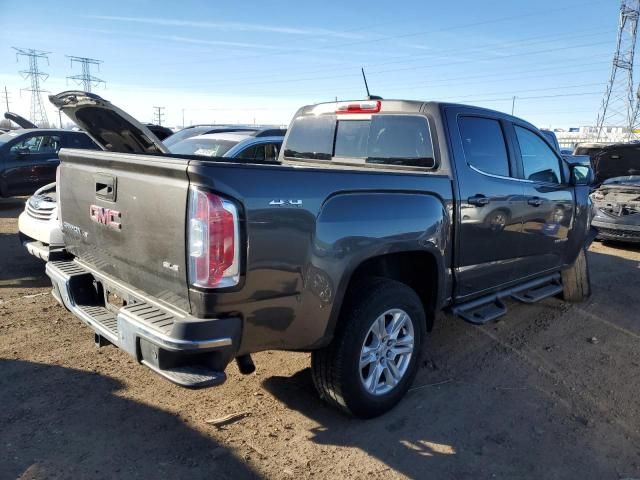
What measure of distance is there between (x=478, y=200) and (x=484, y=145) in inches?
22.4

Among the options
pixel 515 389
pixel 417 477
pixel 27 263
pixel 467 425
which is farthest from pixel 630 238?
pixel 27 263

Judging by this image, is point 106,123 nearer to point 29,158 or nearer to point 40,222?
point 40,222

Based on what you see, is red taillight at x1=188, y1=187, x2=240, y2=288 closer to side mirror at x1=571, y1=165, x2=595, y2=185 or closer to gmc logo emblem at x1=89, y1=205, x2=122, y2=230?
gmc logo emblem at x1=89, y1=205, x2=122, y2=230

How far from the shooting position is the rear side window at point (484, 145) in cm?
395

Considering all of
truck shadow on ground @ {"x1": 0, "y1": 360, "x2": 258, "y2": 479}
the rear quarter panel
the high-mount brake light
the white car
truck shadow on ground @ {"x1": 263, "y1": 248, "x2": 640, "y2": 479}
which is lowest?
truck shadow on ground @ {"x1": 263, "y1": 248, "x2": 640, "y2": 479}

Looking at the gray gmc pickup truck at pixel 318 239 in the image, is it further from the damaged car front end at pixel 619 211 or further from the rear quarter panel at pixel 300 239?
the damaged car front end at pixel 619 211

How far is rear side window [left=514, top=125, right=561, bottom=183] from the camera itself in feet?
15.2

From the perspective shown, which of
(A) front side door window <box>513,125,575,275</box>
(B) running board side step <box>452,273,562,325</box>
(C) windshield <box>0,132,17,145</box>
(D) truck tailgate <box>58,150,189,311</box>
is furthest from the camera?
(C) windshield <box>0,132,17,145</box>

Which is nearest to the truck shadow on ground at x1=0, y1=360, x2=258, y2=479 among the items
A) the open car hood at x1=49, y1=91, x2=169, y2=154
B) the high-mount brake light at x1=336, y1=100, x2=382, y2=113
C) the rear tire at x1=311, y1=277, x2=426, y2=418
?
the rear tire at x1=311, y1=277, x2=426, y2=418

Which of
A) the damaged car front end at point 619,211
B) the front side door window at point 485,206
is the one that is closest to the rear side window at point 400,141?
the front side door window at point 485,206

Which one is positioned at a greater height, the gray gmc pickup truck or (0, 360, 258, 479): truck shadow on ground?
the gray gmc pickup truck

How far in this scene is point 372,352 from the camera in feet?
10.6

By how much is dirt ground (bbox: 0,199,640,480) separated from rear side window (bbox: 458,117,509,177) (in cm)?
159

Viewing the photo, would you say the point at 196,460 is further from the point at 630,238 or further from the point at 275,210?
the point at 630,238
